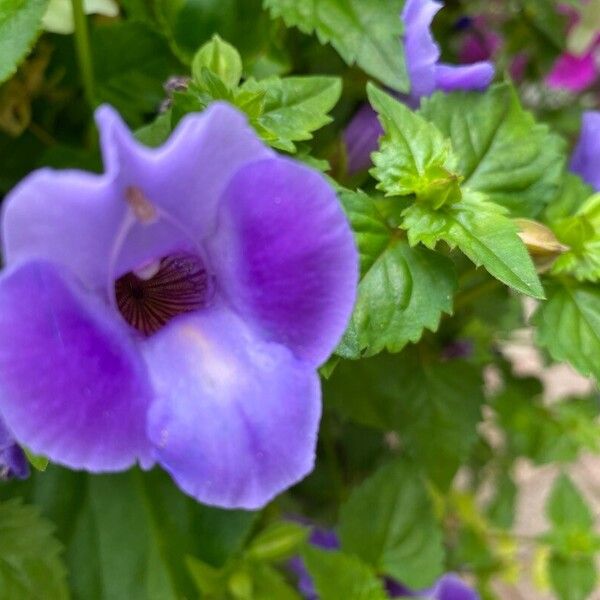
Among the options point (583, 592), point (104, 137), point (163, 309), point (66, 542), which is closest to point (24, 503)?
point (66, 542)

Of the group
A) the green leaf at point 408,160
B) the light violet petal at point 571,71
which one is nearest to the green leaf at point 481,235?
the green leaf at point 408,160

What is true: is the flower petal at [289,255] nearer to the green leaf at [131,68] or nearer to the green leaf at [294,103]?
the green leaf at [294,103]

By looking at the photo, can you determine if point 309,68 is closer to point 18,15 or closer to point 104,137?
point 18,15

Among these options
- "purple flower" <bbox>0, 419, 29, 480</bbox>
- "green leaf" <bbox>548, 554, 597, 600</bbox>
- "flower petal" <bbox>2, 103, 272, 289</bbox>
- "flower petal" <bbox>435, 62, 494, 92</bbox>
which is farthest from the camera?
"green leaf" <bbox>548, 554, 597, 600</bbox>

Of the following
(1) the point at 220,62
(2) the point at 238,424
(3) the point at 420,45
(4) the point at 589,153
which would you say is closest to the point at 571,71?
(4) the point at 589,153

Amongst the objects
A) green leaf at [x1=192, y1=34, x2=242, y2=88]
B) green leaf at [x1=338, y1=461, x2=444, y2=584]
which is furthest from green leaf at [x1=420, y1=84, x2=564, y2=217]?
green leaf at [x1=338, y1=461, x2=444, y2=584]

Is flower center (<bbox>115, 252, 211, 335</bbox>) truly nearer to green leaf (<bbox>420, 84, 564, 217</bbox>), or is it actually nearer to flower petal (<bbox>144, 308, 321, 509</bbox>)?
flower petal (<bbox>144, 308, 321, 509</bbox>)
